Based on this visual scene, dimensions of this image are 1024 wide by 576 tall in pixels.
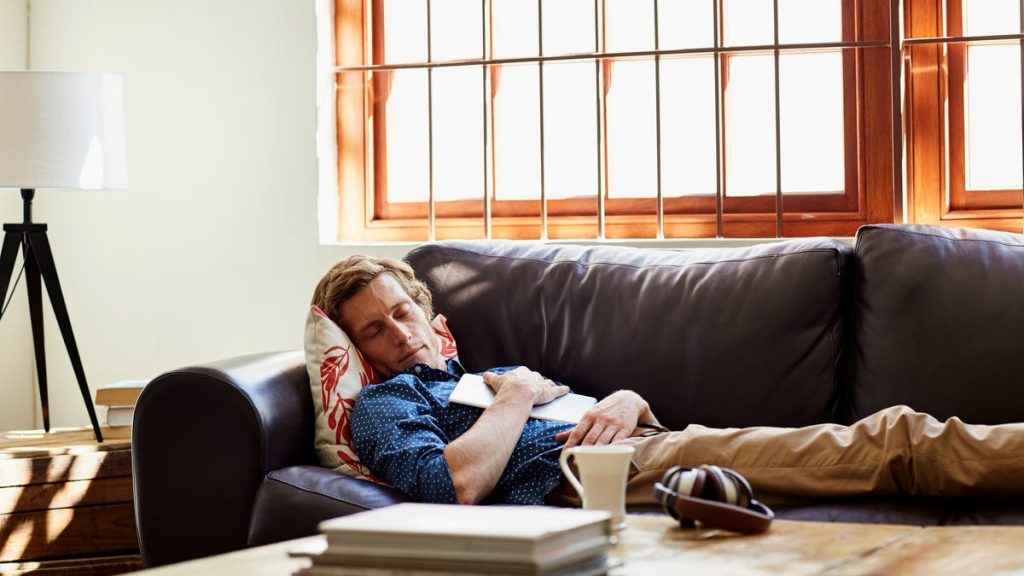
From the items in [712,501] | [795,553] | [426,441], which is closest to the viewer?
[795,553]

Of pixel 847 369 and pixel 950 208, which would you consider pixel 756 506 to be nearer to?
pixel 847 369

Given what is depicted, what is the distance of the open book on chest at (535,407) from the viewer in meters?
2.12

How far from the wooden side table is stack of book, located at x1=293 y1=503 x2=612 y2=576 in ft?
5.78

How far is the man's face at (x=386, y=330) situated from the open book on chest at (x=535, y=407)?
4.4 inches

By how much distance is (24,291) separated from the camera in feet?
11.2

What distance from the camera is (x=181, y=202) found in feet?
10.7

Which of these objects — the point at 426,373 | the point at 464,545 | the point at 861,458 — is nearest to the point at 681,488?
the point at 464,545

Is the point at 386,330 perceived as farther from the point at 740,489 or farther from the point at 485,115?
the point at 740,489

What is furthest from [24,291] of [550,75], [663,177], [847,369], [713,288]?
[847,369]

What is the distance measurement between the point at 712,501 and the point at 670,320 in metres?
1.14

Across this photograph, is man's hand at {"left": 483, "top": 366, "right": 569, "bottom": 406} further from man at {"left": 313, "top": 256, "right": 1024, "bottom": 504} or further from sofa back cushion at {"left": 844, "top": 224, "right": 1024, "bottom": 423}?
sofa back cushion at {"left": 844, "top": 224, "right": 1024, "bottom": 423}

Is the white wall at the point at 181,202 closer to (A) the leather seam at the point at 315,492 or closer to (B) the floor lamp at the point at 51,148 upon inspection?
(B) the floor lamp at the point at 51,148

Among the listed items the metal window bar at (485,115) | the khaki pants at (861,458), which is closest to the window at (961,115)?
the metal window bar at (485,115)

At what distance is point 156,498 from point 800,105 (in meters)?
1.87
